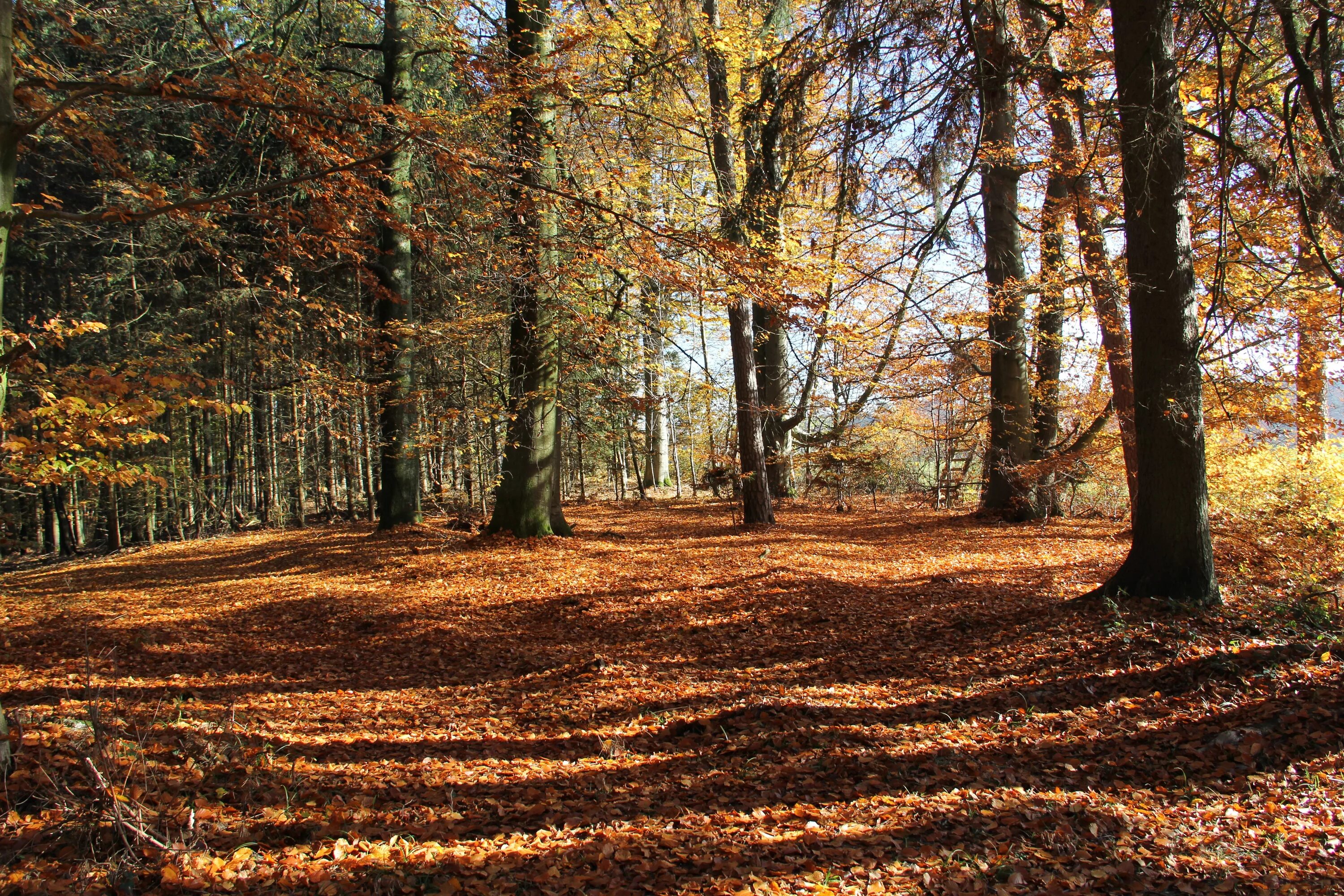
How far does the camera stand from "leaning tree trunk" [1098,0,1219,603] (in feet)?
16.8

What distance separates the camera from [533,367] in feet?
33.9

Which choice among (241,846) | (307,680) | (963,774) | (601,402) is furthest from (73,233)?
(963,774)

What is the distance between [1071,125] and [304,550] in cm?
1348

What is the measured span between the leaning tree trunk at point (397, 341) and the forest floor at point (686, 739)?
4895mm

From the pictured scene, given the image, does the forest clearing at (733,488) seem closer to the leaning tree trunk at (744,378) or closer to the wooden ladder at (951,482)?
the leaning tree trunk at (744,378)

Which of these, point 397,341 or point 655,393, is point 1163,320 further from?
point 397,341

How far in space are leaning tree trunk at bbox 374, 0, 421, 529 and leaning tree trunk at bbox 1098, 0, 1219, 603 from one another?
10518 mm

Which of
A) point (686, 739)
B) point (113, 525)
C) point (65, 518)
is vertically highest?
point (65, 518)

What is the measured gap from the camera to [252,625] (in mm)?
7109

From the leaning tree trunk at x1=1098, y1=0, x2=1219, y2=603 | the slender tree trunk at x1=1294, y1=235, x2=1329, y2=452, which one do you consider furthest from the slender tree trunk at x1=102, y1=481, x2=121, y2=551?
the slender tree trunk at x1=1294, y1=235, x2=1329, y2=452

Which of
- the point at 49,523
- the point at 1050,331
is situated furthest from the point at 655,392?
the point at 49,523

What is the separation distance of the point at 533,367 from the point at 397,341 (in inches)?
126

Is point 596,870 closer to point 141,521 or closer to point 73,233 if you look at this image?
point 73,233

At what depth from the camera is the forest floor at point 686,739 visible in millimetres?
2828
